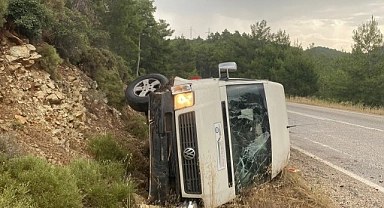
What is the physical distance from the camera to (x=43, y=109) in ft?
16.3

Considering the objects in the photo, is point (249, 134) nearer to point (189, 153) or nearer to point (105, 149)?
point (189, 153)

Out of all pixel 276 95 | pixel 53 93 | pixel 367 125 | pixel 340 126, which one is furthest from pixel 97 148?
pixel 367 125

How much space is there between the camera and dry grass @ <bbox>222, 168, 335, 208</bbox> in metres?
4.29

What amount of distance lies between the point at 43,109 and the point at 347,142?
7.38m

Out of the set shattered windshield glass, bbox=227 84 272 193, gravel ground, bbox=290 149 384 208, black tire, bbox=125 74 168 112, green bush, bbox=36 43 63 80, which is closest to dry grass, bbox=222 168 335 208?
shattered windshield glass, bbox=227 84 272 193

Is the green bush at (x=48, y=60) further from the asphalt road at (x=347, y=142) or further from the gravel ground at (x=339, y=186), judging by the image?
the asphalt road at (x=347, y=142)

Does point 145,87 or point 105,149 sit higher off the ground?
point 145,87

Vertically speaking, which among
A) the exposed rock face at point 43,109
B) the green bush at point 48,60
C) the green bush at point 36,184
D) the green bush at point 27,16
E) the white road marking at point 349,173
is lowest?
the white road marking at point 349,173

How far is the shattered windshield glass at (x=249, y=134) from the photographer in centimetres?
429

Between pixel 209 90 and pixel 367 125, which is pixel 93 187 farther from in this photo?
pixel 367 125

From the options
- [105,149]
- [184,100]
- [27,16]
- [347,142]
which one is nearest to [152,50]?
[347,142]

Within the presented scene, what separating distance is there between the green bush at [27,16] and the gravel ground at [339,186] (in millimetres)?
5010

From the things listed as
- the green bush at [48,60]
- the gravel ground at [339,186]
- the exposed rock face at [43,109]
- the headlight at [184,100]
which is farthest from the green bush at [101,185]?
the gravel ground at [339,186]

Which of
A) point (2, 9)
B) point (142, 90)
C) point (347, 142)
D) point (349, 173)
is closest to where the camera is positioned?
point (2, 9)
